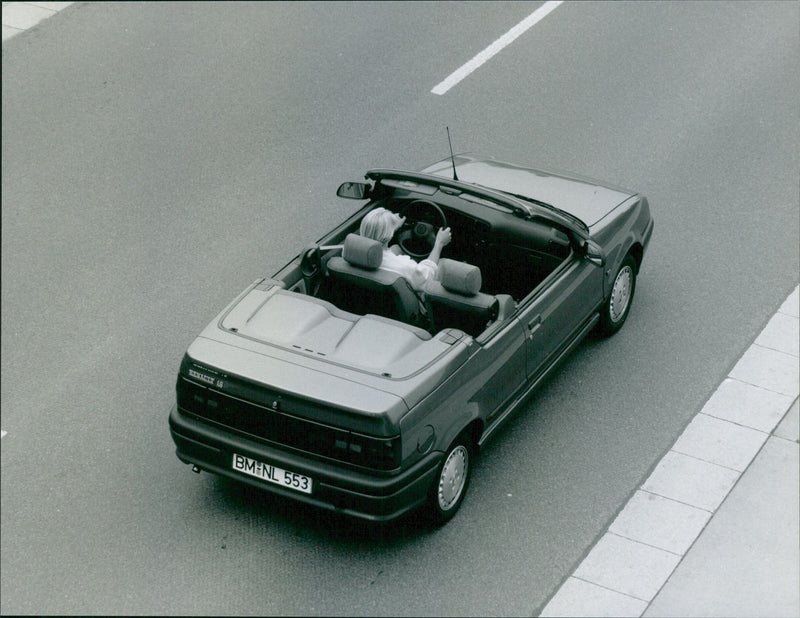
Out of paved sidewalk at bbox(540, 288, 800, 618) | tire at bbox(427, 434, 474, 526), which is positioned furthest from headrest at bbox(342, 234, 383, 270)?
paved sidewalk at bbox(540, 288, 800, 618)

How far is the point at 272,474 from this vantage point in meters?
6.05

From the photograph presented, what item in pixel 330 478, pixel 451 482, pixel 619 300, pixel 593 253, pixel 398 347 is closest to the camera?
pixel 330 478

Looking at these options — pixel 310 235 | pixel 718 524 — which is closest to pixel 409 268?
pixel 718 524

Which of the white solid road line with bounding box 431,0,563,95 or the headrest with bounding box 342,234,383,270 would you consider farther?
the white solid road line with bounding box 431,0,563,95

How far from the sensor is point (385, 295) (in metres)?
6.61


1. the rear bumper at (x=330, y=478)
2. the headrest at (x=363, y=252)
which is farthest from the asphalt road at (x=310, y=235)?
the headrest at (x=363, y=252)

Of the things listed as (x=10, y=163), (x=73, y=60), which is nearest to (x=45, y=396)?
A: (x=10, y=163)

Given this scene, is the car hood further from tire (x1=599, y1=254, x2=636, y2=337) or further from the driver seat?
the driver seat

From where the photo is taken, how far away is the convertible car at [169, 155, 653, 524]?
19.3 feet

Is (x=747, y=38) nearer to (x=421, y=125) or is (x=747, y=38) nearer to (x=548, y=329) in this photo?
(x=421, y=125)

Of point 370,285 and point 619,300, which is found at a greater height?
point 370,285

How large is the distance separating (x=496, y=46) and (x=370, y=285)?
20.7 ft

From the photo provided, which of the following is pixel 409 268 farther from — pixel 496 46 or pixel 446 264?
pixel 496 46

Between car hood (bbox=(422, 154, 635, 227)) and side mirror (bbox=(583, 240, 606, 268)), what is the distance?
0.44 meters
